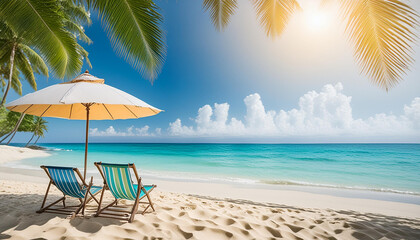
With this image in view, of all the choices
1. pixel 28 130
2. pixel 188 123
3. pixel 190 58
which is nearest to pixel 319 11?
pixel 190 58

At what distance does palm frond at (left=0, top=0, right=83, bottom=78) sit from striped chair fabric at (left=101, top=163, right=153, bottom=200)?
318 cm

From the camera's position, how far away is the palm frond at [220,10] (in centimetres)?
469

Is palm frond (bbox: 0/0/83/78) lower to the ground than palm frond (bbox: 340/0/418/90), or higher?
higher

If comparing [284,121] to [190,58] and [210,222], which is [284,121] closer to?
[190,58]

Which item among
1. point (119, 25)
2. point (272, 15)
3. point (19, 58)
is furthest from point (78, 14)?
point (272, 15)

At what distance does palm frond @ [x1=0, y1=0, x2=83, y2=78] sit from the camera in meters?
3.63

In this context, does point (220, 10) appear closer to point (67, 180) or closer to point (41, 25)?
point (41, 25)

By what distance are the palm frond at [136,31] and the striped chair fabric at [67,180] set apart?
2.09 meters

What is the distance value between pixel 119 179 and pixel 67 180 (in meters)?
0.73

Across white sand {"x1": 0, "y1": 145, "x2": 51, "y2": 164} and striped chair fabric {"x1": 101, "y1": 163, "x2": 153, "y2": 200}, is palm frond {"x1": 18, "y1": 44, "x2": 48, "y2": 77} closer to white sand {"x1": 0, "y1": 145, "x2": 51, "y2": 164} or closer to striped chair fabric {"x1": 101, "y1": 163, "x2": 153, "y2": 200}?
white sand {"x1": 0, "y1": 145, "x2": 51, "y2": 164}

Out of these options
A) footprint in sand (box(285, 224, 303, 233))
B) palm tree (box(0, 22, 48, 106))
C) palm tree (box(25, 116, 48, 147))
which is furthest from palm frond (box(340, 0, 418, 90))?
palm tree (box(25, 116, 48, 147))

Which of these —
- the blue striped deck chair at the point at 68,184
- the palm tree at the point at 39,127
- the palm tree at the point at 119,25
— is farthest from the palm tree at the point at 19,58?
the palm tree at the point at 39,127

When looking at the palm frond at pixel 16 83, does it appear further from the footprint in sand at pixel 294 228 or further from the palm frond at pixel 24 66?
the footprint in sand at pixel 294 228

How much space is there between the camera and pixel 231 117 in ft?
129
